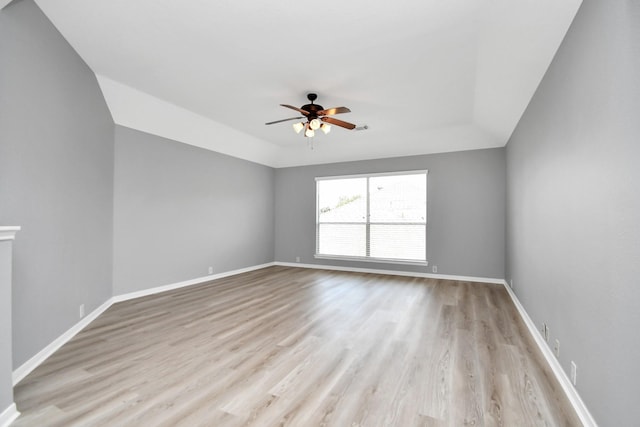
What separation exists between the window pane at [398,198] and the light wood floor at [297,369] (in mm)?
2479

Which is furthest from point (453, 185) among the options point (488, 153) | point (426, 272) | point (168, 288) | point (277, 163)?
point (168, 288)

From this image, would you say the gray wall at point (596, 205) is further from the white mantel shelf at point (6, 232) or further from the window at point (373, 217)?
the window at point (373, 217)

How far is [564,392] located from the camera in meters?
2.02

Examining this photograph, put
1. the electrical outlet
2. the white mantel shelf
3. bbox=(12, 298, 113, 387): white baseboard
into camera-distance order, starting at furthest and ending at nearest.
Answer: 1. the electrical outlet
2. bbox=(12, 298, 113, 387): white baseboard
3. the white mantel shelf

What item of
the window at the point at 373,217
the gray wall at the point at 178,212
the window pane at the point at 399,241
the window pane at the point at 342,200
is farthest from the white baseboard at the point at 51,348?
the window pane at the point at 399,241

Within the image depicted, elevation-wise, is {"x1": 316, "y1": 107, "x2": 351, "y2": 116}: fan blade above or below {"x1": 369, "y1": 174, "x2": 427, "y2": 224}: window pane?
above

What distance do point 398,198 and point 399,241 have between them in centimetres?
94

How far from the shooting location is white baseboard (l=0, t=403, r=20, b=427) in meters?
1.64

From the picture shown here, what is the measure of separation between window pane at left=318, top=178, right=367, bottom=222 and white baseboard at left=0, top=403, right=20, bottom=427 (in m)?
5.87

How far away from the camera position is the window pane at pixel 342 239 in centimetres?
680

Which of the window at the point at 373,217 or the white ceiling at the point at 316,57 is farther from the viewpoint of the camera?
the window at the point at 373,217

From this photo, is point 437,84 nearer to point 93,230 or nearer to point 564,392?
point 564,392

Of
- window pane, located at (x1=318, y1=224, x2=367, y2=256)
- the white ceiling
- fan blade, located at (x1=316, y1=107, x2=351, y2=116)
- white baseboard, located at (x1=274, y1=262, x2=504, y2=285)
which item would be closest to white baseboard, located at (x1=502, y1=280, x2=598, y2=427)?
white baseboard, located at (x1=274, y1=262, x2=504, y2=285)

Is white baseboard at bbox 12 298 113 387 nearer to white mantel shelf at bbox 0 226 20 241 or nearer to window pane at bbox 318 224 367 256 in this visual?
white mantel shelf at bbox 0 226 20 241
